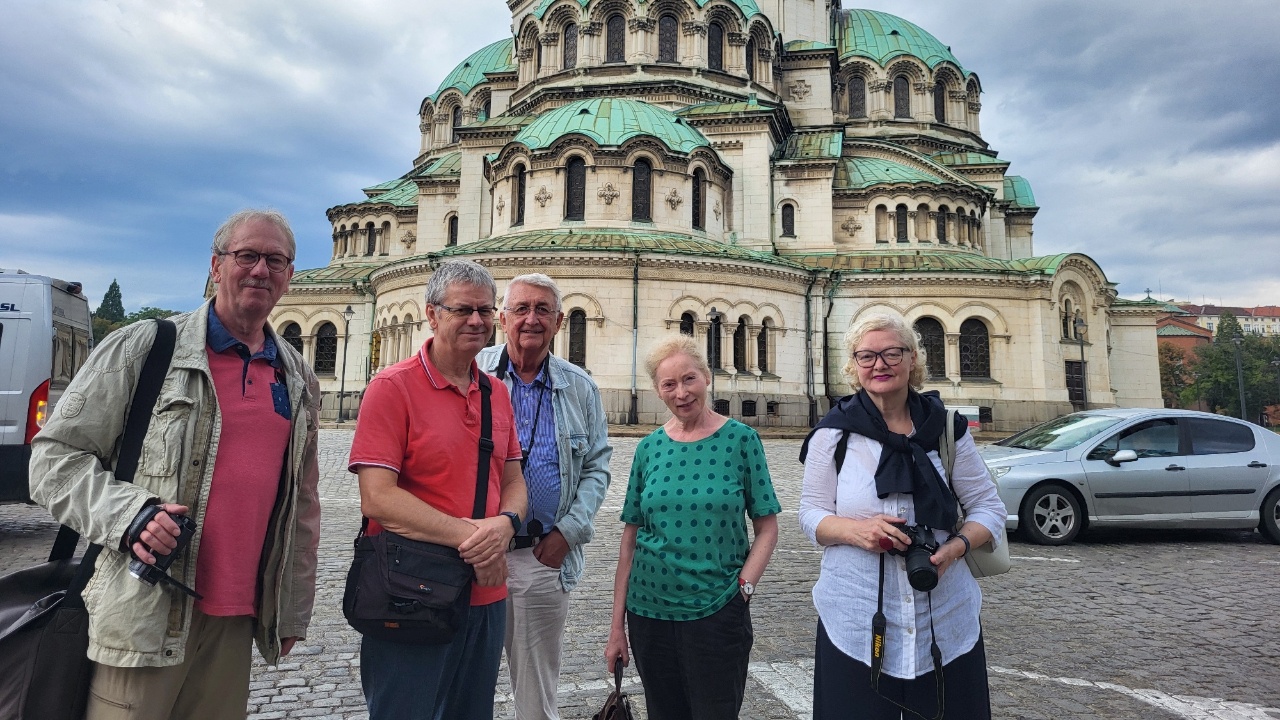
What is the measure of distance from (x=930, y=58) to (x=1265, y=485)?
37465 mm

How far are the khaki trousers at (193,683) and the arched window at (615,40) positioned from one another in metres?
32.5

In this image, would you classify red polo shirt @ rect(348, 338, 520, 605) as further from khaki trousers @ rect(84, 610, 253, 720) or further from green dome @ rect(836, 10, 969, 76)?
green dome @ rect(836, 10, 969, 76)

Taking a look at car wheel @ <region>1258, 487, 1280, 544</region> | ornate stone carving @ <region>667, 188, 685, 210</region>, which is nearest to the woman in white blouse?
car wheel @ <region>1258, 487, 1280, 544</region>

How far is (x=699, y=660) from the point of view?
2938 mm

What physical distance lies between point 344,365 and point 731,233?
18400 mm

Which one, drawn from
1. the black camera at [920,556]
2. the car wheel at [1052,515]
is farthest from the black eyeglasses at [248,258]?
the car wheel at [1052,515]

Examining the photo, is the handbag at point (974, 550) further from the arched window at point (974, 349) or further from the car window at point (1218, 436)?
the arched window at point (974, 349)

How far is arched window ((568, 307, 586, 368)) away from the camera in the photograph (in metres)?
25.5

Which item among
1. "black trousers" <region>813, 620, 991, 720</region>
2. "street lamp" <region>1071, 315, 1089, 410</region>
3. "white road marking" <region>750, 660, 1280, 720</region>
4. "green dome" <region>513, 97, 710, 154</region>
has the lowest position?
"white road marking" <region>750, 660, 1280, 720</region>

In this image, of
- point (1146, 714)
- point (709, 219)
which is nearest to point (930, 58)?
point (709, 219)

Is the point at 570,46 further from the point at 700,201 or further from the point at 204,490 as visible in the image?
the point at 204,490

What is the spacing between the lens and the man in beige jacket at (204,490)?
2270mm

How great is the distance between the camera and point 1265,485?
9078mm

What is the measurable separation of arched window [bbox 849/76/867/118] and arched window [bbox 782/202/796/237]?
41.8 feet
